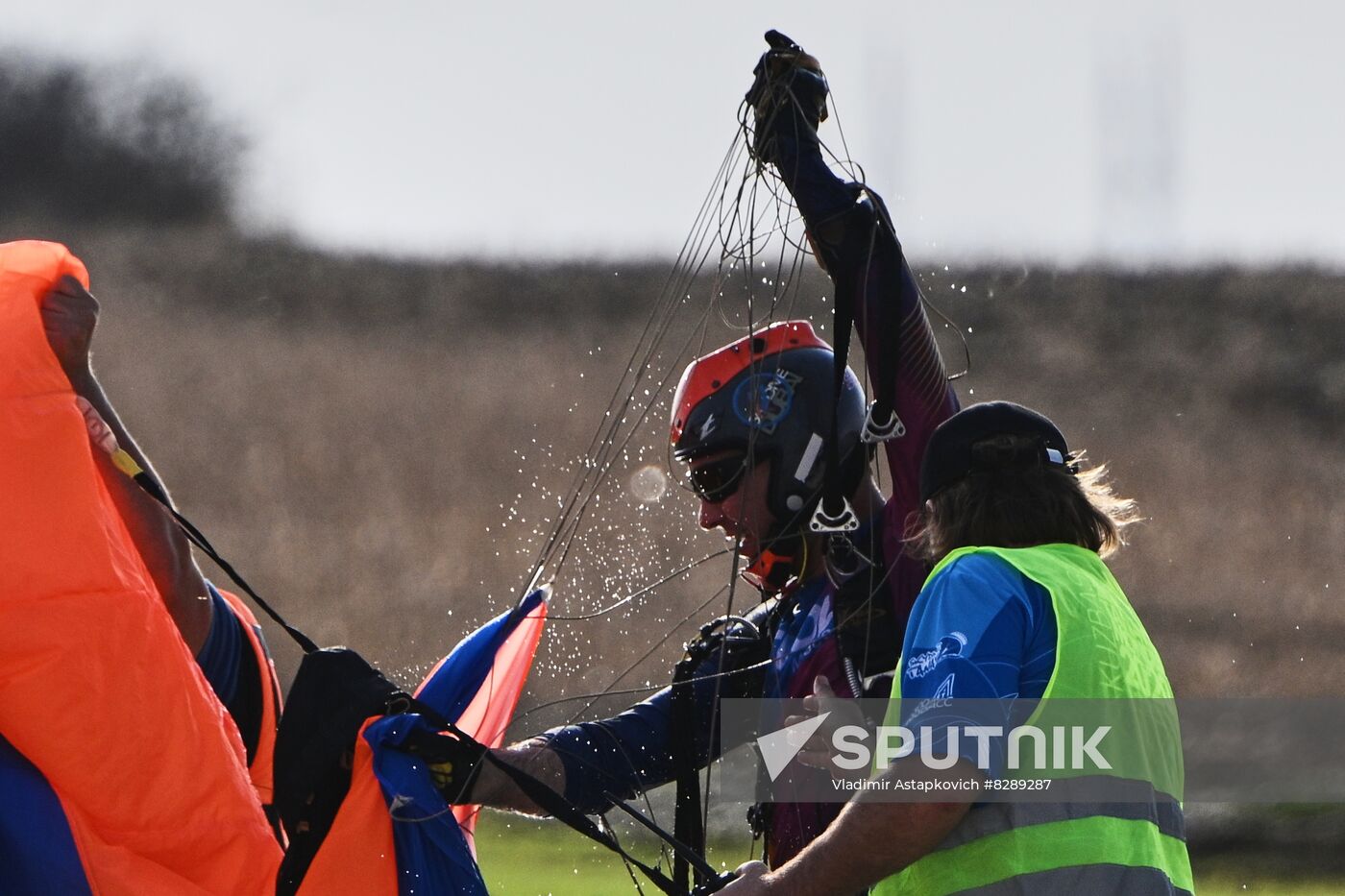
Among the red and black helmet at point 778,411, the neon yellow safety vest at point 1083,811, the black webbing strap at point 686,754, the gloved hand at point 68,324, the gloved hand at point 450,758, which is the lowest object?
the black webbing strap at point 686,754

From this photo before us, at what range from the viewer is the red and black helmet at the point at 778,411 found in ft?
12.1

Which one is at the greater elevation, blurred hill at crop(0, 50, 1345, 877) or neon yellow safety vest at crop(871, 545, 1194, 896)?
neon yellow safety vest at crop(871, 545, 1194, 896)

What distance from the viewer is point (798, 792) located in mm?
3295

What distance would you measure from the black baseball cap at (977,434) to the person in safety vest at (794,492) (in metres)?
0.45

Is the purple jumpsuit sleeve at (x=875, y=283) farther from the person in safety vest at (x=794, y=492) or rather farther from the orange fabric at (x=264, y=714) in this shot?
the orange fabric at (x=264, y=714)

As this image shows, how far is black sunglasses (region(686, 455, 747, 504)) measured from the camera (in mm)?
3709

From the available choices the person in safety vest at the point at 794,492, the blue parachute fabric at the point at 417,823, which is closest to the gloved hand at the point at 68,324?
the blue parachute fabric at the point at 417,823

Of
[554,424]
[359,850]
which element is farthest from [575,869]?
[554,424]

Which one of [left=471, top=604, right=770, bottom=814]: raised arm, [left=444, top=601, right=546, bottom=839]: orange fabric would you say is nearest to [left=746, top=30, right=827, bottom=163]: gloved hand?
[left=471, top=604, right=770, bottom=814]: raised arm

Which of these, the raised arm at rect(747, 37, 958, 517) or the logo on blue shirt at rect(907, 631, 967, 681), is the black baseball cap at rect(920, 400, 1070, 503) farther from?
the raised arm at rect(747, 37, 958, 517)

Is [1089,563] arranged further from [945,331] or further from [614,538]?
[945,331]

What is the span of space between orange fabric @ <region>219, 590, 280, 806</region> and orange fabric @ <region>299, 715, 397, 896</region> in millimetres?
342

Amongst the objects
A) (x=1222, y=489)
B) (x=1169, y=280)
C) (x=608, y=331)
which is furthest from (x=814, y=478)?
(x=1169, y=280)

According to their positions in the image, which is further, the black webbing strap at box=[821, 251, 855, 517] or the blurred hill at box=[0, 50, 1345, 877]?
the blurred hill at box=[0, 50, 1345, 877]
